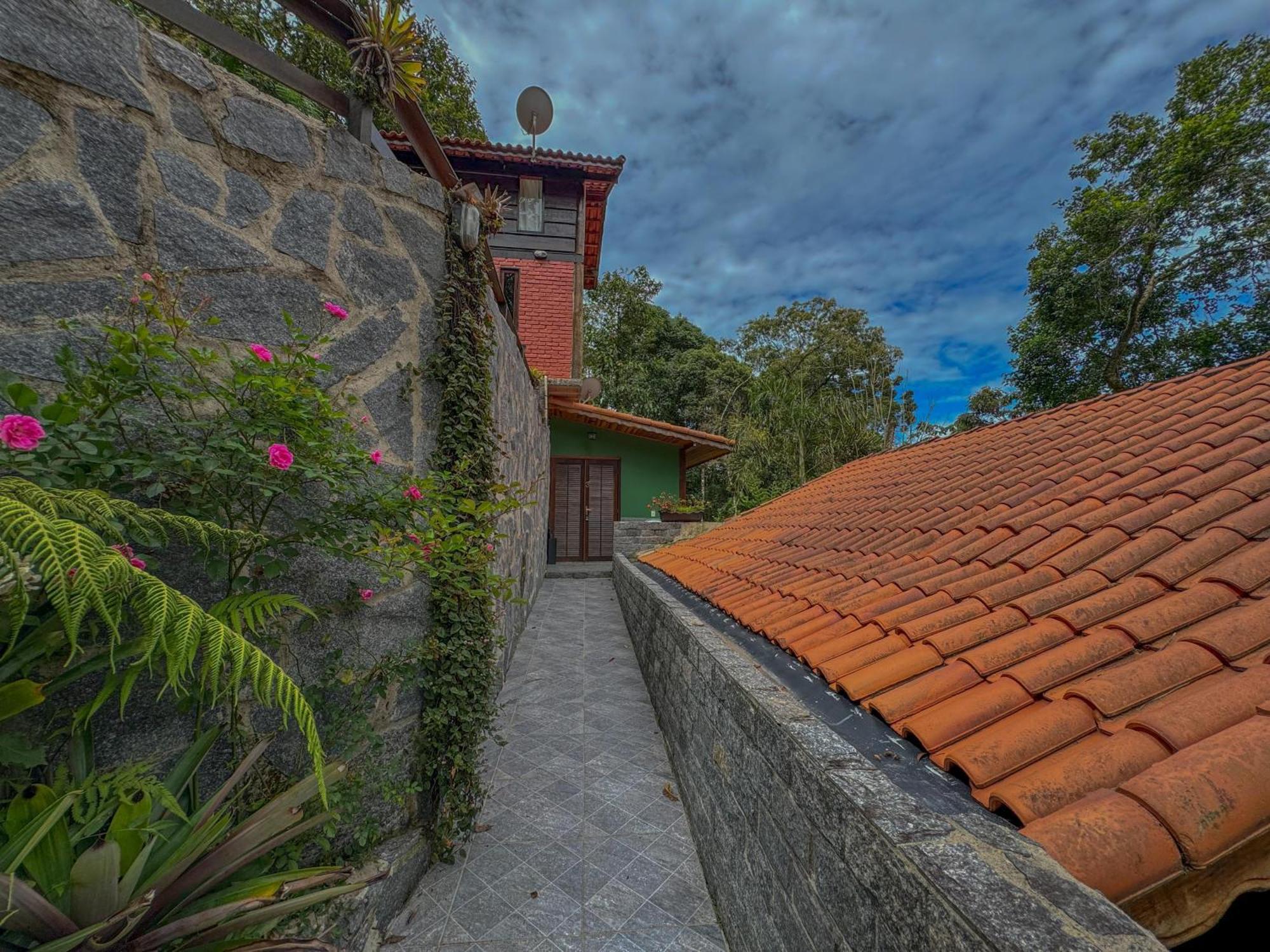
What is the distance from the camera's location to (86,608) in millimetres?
863

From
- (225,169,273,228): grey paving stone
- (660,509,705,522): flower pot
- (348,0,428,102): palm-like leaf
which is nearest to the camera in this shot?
(225,169,273,228): grey paving stone

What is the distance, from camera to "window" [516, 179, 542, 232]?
29.8 feet

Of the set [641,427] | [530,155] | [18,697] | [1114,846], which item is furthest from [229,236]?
[641,427]

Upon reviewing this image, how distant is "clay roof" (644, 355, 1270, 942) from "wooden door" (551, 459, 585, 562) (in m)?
8.41

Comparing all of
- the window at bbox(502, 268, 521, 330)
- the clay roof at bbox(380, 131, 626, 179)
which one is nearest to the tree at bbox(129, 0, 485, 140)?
the clay roof at bbox(380, 131, 626, 179)

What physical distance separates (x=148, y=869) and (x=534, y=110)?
9.10 m

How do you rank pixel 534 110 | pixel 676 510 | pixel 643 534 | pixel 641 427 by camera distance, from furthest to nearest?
pixel 641 427, pixel 676 510, pixel 643 534, pixel 534 110

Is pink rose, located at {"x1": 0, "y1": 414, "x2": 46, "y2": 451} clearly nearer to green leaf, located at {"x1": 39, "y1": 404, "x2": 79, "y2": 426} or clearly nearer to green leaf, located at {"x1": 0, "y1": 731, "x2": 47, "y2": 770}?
green leaf, located at {"x1": 39, "y1": 404, "x2": 79, "y2": 426}

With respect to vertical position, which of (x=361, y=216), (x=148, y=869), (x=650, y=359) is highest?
(x=650, y=359)

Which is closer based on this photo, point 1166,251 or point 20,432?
point 20,432

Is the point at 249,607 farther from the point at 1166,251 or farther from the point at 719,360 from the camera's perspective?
the point at 719,360

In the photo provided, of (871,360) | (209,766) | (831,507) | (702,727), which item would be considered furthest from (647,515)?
(871,360)

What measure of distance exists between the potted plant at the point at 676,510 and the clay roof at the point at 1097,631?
7.15 meters

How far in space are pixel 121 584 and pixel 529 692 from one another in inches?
141
